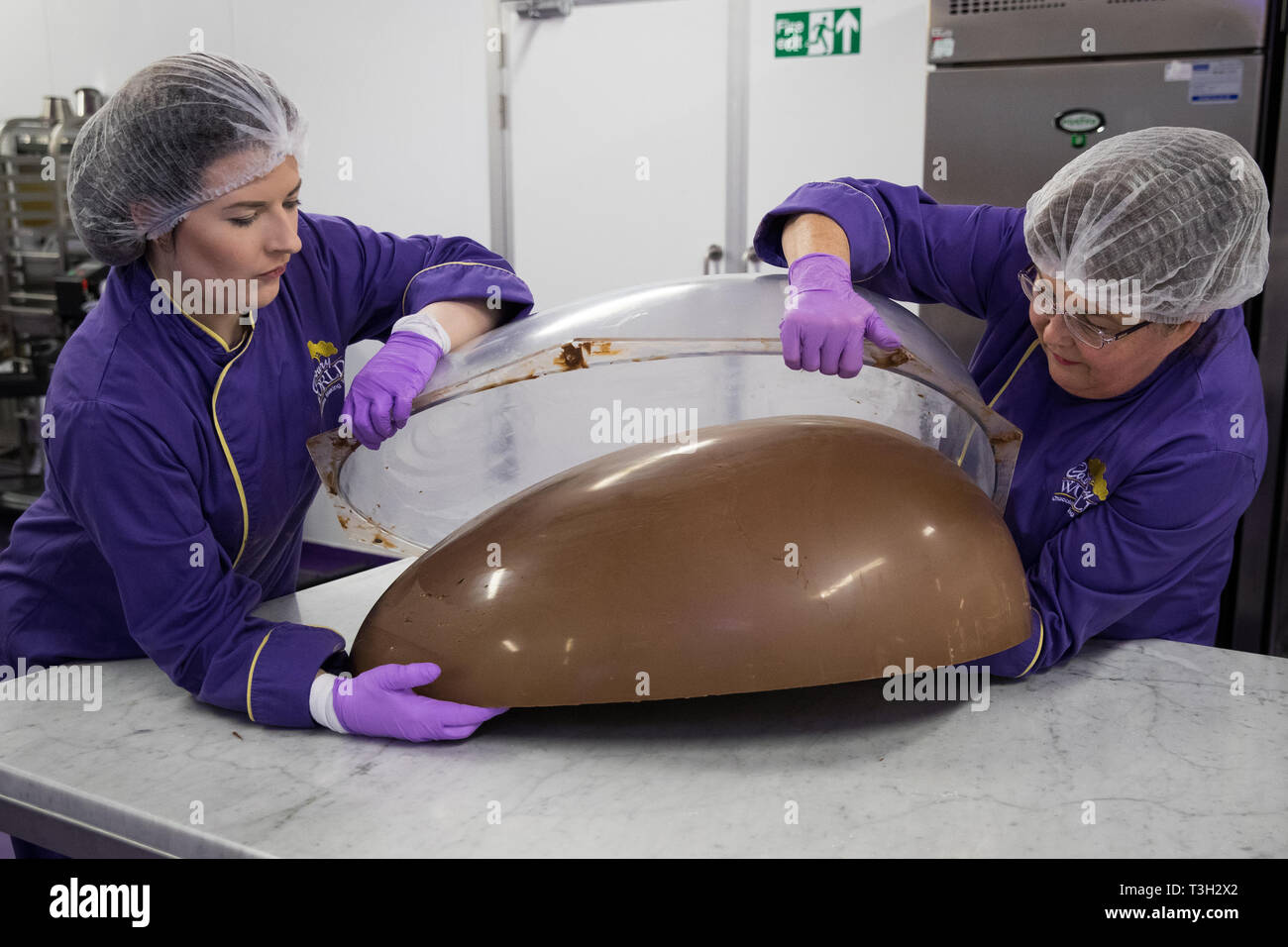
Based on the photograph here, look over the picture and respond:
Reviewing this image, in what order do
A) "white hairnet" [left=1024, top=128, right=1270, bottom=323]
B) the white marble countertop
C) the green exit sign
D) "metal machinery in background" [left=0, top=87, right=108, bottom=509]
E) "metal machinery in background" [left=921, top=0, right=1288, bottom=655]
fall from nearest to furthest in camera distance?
the white marble countertop, "white hairnet" [left=1024, top=128, right=1270, bottom=323], "metal machinery in background" [left=921, top=0, right=1288, bottom=655], the green exit sign, "metal machinery in background" [left=0, top=87, right=108, bottom=509]

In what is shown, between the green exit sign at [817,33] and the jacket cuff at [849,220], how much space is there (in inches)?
70.5

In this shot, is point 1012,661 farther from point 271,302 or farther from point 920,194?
point 271,302

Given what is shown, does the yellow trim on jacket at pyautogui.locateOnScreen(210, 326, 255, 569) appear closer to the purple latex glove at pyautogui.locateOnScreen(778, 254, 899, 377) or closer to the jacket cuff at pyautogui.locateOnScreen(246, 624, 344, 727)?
the jacket cuff at pyautogui.locateOnScreen(246, 624, 344, 727)

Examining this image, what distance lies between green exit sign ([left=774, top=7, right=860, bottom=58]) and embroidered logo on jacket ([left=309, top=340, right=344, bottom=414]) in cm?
215

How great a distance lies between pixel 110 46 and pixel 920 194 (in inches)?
161

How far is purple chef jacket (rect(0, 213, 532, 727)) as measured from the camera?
1.10 metres

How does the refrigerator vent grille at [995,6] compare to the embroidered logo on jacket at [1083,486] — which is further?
the refrigerator vent grille at [995,6]

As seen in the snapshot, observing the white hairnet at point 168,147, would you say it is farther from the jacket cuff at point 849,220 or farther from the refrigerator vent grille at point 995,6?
the refrigerator vent grille at point 995,6

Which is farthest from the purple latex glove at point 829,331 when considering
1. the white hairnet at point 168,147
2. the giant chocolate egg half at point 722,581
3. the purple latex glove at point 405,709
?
the white hairnet at point 168,147

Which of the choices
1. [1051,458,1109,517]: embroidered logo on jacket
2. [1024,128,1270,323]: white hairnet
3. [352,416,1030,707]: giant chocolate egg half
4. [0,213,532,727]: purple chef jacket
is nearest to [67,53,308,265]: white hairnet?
[0,213,532,727]: purple chef jacket

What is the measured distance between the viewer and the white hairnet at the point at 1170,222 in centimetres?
117

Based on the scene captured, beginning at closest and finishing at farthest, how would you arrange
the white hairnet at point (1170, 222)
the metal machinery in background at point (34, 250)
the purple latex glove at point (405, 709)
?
1. the purple latex glove at point (405, 709)
2. the white hairnet at point (1170, 222)
3. the metal machinery in background at point (34, 250)

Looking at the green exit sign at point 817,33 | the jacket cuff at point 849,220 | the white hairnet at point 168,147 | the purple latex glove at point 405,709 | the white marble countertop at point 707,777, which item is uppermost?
the green exit sign at point 817,33
